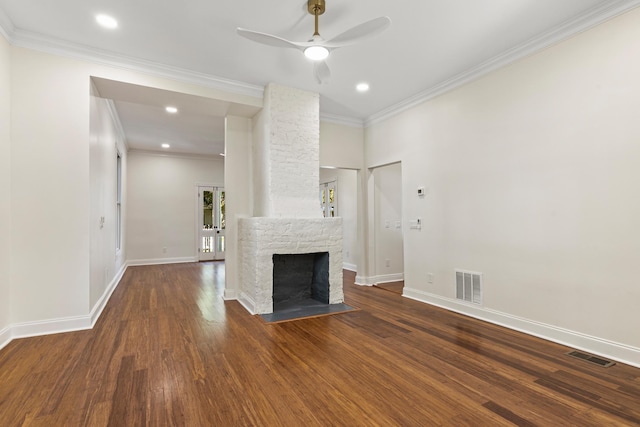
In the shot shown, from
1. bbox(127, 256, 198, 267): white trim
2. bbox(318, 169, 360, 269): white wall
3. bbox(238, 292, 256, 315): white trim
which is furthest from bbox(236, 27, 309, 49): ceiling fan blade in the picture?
bbox(127, 256, 198, 267): white trim

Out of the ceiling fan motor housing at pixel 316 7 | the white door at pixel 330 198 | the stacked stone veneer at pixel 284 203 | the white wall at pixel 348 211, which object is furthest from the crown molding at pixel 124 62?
the white door at pixel 330 198

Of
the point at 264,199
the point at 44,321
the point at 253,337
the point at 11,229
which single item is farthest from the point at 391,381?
the point at 11,229

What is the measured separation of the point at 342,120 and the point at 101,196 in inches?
155

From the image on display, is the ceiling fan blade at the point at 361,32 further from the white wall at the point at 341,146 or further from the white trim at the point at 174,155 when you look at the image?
the white trim at the point at 174,155

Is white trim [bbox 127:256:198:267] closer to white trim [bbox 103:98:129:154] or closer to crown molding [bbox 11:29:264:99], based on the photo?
white trim [bbox 103:98:129:154]

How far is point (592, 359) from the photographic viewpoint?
2.71 m

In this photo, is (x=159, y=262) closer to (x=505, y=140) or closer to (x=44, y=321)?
(x=44, y=321)

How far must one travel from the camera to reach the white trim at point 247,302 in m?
4.13

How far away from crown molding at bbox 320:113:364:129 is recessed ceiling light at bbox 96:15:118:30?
319 centimetres

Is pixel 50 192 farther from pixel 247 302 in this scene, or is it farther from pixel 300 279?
pixel 300 279

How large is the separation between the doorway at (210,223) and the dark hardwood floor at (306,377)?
17.6ft

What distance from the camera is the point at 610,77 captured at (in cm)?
279

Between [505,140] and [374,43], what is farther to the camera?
[505,140]

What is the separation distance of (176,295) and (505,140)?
5.15 m
